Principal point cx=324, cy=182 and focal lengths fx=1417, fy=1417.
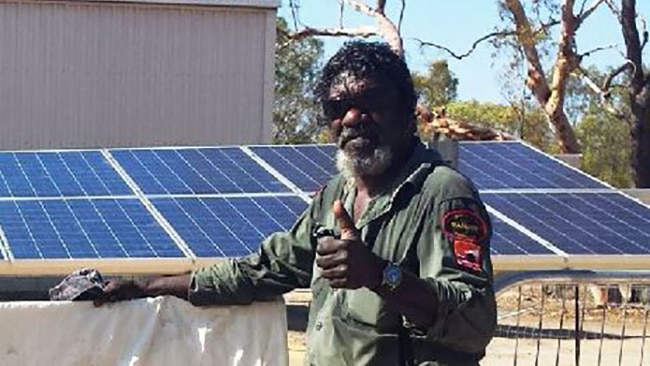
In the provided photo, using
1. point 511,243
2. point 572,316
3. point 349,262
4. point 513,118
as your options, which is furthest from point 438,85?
point 349,262

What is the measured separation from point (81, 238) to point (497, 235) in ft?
6.50

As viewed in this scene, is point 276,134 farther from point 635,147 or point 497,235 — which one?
point 497,235

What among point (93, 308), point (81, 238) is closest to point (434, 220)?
point (93, 308)

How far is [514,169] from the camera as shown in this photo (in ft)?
27.6

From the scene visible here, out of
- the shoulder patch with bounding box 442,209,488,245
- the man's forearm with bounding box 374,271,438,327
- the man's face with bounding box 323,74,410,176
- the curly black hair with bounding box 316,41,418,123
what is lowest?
the man's forearm with bounding box 374,271,438,327

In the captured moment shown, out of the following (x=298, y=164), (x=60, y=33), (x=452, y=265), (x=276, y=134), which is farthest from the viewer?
(x=276, y=134)

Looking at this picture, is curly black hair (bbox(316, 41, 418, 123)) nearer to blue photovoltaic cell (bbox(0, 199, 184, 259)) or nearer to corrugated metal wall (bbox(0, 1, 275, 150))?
blue photovoltaic cell (bbox(0, 199, 184, 259))

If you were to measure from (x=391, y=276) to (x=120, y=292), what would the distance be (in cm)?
196

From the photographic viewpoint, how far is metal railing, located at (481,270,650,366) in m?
6.57

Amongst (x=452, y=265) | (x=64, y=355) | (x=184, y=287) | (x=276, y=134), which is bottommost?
(x=276, y=134)

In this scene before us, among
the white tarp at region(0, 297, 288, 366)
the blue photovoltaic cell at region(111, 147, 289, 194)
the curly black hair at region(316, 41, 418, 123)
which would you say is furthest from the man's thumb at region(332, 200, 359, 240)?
the blue photovoltaic cell at region(111, 147, 289, 194)

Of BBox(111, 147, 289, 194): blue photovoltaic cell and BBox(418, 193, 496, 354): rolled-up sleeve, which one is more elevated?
BBox(418, 193, 496, 354): rolled-up sleeve

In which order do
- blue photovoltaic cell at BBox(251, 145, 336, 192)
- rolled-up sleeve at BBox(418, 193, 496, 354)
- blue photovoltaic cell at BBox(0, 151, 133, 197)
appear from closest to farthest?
rolled-up sleeve at BBox(418, 193, 496, 354), blue photovoltaic cell at BBox(0, 151, 133, 197), blue photovoltaic cell at BBox(251, 145, 336, 192)

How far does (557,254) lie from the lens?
6438mm
